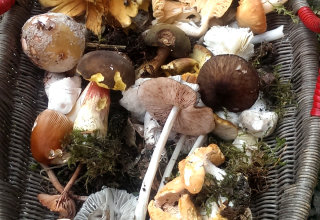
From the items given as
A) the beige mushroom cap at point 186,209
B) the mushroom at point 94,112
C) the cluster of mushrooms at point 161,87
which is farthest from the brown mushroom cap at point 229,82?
the beige mushroom cap at point 186,209

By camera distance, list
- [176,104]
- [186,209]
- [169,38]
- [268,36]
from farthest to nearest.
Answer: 1. [268,36]
2. [169,38]
3. [176,104]
4. [186,209]

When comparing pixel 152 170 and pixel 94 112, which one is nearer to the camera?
pixel 152 170

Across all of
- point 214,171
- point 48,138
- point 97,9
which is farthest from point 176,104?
point 97,9

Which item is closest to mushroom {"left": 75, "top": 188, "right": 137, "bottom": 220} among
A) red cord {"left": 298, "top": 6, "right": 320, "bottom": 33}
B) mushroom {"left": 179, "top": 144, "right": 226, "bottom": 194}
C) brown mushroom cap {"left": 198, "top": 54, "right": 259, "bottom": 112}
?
mushroom {"left": 179, "top": 144, "right": 226, "bottom": 194}

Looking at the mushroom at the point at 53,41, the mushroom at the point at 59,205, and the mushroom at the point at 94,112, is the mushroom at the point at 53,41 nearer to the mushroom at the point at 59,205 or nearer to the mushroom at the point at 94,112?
the mushroom at the point at 94,112

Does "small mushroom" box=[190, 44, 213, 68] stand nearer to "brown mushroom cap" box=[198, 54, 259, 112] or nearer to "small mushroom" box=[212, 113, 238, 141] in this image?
"brown mushroom cap" box=[198, 54, 259, 112]

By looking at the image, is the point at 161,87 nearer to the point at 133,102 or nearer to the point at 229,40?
the point at 133,102
